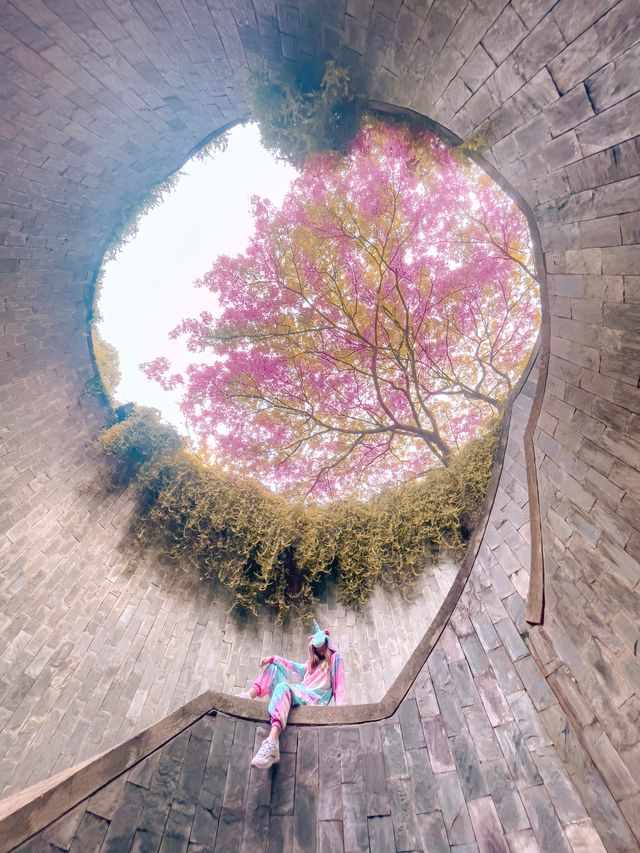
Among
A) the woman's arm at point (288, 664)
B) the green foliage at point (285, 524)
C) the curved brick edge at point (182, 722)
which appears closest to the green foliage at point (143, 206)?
the green foliage at point (285, 524)

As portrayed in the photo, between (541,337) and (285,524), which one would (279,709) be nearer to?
(285,524)

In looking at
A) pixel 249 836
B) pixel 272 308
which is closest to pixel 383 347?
pixel 272 308

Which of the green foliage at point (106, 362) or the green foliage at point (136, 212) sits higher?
the green foliage at point (136, 212)

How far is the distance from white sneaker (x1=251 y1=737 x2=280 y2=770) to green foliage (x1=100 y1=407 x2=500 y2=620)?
2.30 m

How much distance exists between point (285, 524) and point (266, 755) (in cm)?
280

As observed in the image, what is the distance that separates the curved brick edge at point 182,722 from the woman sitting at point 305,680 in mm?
126

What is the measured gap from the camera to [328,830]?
2283 mm

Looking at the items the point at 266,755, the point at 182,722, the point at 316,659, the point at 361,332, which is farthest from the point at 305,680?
the point at 361,332

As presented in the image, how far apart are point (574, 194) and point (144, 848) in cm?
Answer: 428

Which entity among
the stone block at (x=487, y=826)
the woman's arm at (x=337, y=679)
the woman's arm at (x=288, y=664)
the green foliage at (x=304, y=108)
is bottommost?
the woman's arm at (x=337, y=679)

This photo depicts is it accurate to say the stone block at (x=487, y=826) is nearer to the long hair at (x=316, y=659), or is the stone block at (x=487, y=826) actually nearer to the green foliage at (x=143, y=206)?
the long hair at (x=316, y=659)

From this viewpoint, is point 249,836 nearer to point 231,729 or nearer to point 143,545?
point 231,729

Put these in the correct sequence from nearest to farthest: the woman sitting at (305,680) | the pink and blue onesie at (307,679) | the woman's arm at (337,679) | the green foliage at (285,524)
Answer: the woman sitting at (305,680), the pink and blue onesie at (307,679), the woman's arm at (337,679), the green foliage at (285,524)

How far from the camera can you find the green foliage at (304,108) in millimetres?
3094
